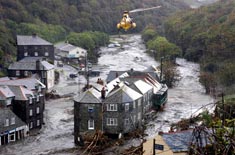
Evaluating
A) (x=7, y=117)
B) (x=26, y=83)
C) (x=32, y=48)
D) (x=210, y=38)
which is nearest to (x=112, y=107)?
(x=7, y=117)

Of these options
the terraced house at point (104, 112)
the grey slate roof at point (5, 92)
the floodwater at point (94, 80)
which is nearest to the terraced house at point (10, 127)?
the floodwater at point (94, 80)

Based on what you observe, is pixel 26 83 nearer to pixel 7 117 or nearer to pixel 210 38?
pixel 7 117

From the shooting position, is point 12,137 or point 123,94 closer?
point 12,137

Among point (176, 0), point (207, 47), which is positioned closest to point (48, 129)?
point (207, 47)

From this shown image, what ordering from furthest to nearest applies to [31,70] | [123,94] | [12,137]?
[31,70] < [123,94] < [12,137]

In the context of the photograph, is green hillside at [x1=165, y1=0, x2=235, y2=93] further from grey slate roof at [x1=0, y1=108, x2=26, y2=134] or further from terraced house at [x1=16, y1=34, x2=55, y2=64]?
grey slate roof at [x1=0, y1=108, x2=26, y2=134]

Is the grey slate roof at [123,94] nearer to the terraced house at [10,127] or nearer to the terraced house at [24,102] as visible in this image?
the terraced house at [24,102]

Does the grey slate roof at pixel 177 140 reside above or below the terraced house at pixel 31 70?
below
